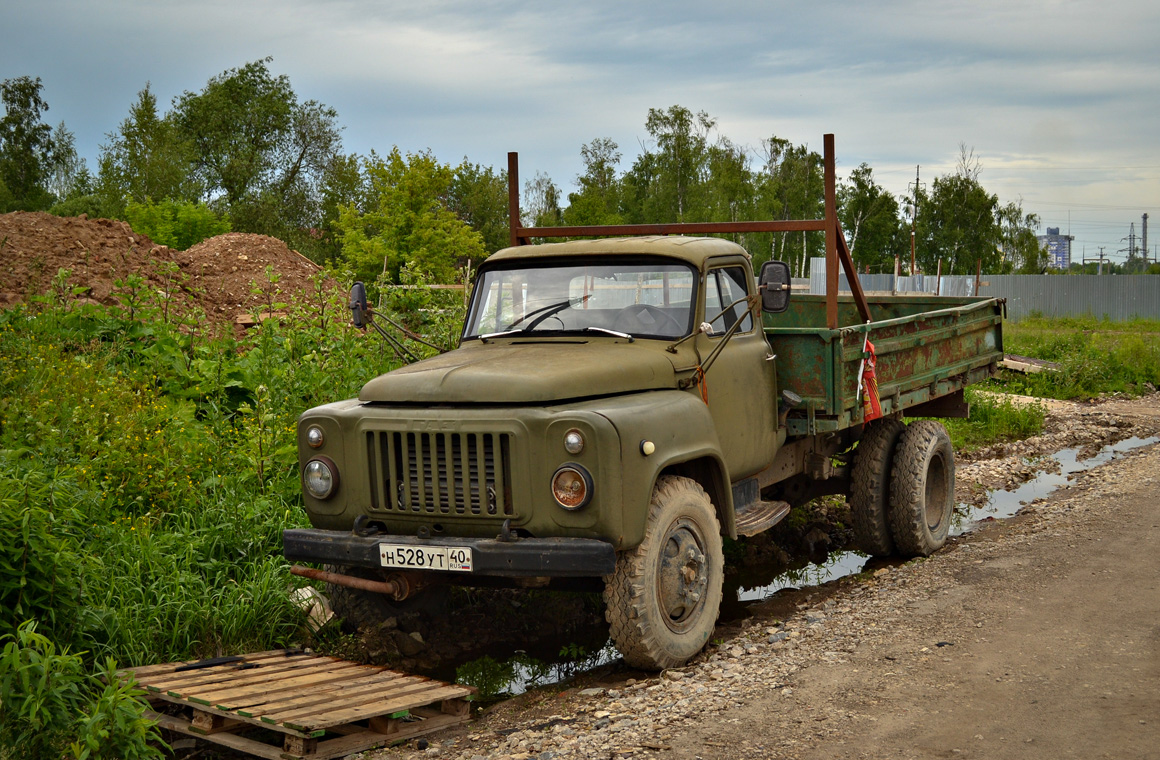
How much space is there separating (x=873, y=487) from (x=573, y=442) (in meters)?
3.69

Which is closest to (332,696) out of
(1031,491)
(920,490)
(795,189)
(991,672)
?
(991,672)

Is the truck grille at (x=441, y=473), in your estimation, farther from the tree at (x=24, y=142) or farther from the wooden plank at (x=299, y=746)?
the tree at (x=24, y=142)

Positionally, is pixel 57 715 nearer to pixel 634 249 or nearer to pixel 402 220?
pixel 634 249

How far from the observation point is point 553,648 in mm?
6434

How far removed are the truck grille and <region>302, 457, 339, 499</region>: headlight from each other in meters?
0.23

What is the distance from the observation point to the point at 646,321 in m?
6.10

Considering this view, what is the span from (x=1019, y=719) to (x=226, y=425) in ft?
19.0

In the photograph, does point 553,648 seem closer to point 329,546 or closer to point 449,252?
point 329,546

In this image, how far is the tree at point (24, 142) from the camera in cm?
5200

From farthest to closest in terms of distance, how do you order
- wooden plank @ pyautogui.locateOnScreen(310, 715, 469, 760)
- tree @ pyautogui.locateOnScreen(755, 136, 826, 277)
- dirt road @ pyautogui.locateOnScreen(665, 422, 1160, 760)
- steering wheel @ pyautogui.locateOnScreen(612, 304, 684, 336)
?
tree @ pyautogui.locateOnScreen(755, 136, 826, 277)
steering wheel @ pyautogui.locateOnScreen(612, 304, 684, 336)
wooden plank @ pyautogui.locateOnScreen(310, 715, 469, 760)
dirt road @ pyautogui.locateOnScreen(665, 422, 1160, 760)

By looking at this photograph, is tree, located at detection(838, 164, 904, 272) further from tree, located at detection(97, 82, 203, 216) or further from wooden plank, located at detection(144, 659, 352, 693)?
wooden plank, located at detection(144, 659, 352, 693)

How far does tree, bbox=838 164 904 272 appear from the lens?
53500mm

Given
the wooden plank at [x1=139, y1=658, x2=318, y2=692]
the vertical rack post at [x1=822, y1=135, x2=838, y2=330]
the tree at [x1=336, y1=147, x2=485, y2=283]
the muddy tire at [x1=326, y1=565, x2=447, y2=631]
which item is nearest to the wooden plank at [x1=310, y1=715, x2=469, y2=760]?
the wooden plank at [x1=139, y1=658, x2=318, y2=692]

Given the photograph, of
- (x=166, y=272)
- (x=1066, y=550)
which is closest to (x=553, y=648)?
(x=1066, y=550)
